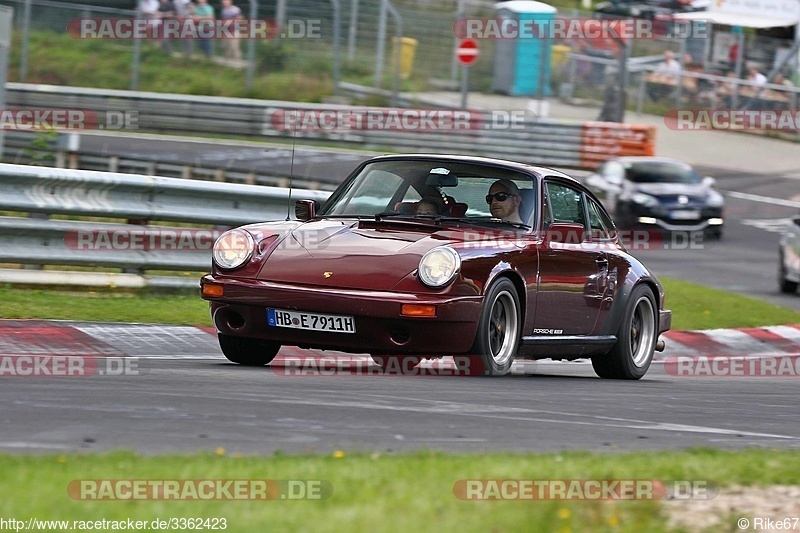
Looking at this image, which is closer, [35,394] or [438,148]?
[35,394]

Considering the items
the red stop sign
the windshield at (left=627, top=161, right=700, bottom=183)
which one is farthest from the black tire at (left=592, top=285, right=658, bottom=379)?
the red stop sign

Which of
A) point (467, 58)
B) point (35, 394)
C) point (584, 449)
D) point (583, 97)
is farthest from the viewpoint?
point (583, 97)

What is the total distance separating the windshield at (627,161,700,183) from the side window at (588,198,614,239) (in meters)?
13.4

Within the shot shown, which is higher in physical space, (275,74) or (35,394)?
(275,74)

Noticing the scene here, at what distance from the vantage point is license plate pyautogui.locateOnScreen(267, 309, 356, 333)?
7.60 m

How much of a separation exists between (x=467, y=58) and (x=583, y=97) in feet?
13.1

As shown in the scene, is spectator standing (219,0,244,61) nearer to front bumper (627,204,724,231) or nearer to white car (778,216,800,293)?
front bumper (627,204,724,231)

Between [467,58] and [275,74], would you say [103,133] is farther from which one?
[467,58]

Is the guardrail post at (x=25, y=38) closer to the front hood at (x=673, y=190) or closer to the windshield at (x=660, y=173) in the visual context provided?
the windshield at (x=660, y=173)

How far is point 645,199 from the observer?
2236cm

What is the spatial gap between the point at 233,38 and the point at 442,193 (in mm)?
19144

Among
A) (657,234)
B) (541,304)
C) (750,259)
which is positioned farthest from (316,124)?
(541,304)

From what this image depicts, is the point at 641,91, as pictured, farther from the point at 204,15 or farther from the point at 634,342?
the point at 634,342

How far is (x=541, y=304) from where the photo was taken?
848 cm
